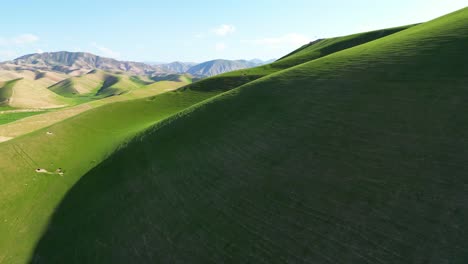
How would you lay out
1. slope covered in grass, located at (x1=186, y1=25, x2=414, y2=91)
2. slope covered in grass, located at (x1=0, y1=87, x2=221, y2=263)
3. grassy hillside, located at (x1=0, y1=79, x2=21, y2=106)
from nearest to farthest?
slope covered in grass, located at (x1=0, y1=87, x2=221, y2=263) < slope covered in grass, located at (x1=186, y1=25, x2=414, y2=91) < grassy hillside, located at (x1=0, y1=79, x2=21, y2=106)

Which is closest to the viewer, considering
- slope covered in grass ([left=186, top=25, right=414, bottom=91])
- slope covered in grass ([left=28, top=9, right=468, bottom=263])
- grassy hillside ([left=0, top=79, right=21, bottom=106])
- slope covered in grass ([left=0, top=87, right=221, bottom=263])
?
slope covered in grass ([left=28, top=9, right=468, bottom=263])

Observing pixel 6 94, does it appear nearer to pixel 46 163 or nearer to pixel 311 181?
pixel 46 163

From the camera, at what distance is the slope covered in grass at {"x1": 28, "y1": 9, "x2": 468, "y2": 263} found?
1292 cm

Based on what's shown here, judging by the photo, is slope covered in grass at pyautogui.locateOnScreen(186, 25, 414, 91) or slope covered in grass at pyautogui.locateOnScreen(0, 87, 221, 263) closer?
slope covered in grass at pyautogui.locateOnScreen(0, 87, 221, 263)

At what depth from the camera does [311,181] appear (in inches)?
663

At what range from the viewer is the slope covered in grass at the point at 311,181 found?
1292cm

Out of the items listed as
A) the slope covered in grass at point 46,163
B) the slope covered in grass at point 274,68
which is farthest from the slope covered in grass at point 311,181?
the slope covered in grass at point 274,68

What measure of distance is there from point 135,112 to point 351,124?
51288mm

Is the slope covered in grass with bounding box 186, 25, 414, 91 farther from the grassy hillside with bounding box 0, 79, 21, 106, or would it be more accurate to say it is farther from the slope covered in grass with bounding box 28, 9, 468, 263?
the grassy hillside with bounding box 0, 79, 21, 106

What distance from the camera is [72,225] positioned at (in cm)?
2302

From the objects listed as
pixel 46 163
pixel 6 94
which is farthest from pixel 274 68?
pixel 6 94

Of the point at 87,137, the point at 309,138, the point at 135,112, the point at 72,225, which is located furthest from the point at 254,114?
the point at 135,112

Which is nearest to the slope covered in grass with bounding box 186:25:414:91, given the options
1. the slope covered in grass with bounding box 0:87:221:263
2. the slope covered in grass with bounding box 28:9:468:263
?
the slope covered in grass with bounding box 0:87:221:263

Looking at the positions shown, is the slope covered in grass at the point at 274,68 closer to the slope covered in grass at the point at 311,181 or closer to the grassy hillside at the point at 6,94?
the slope covered in grass at the point at 311,181
